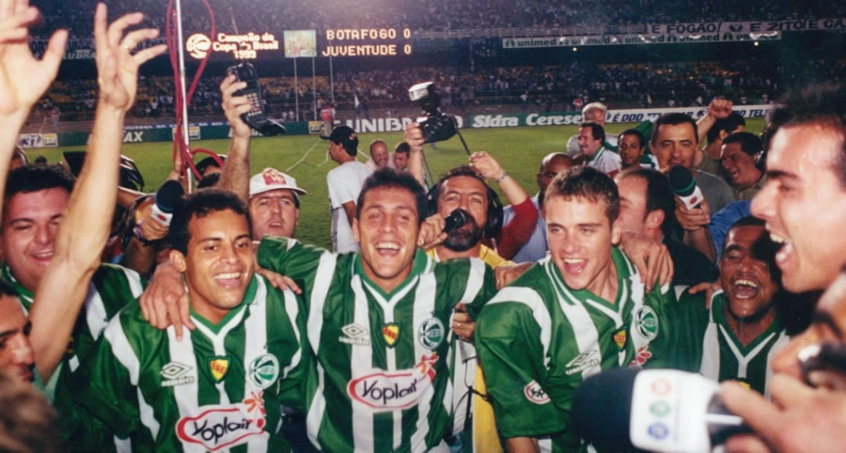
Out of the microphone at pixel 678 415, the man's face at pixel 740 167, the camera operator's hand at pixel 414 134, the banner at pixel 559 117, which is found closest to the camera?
the microphone at pixel 678 415

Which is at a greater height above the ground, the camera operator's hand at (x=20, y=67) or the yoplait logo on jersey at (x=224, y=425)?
the camera operator's hand at (x=20, y=67)

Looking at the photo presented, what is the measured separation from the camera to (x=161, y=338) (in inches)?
122

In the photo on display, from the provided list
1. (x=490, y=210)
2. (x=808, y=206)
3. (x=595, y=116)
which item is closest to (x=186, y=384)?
(x=490, y=210)

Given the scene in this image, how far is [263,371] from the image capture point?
3.28 metres

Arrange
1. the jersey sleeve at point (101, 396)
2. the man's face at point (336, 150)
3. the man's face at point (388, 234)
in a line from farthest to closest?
the man's face at point (336, 150) → the man's face at point (388, 234) → the jersey sleeve at point (101, 396)

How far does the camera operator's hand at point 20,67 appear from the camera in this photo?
83.7 inches

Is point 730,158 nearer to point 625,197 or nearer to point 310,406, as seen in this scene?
point 625,197

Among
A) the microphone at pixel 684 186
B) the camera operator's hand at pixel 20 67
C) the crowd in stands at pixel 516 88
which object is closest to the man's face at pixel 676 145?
the microphone at pixel 684 186

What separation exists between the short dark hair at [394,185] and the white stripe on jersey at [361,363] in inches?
20.1

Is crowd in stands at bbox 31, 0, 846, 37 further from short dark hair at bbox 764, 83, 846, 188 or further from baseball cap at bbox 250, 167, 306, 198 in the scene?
short dark hair at bbox 764, 83, 846, 188

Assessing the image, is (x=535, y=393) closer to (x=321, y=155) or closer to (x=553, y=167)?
(x=553, y=167)

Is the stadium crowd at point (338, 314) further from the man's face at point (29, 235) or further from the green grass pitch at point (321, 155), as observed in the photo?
the green grass pitch at point (321, 155)

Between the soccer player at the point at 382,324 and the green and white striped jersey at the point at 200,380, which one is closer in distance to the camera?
the green and white striped jersey at the point at 200,380

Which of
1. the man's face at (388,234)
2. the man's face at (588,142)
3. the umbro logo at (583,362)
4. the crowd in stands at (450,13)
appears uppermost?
the crowd in stands at (450,13)
